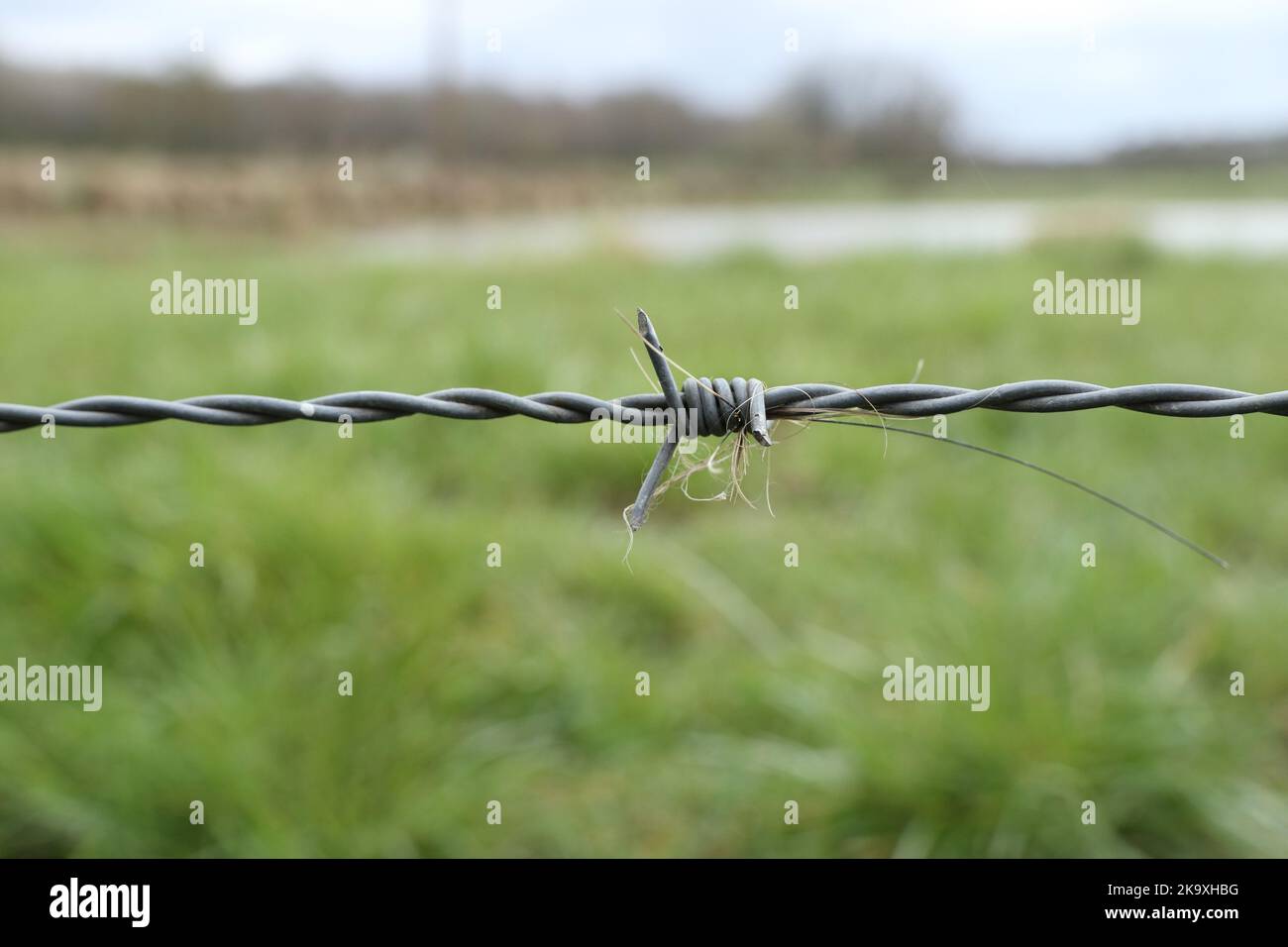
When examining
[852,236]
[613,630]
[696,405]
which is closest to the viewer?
[696,405]

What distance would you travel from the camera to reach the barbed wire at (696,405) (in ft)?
3.35

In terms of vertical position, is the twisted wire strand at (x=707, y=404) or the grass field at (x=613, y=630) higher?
the twisted wire strand at (x=707, y=404)

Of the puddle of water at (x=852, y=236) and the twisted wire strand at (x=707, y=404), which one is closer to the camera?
the twisted wire strand at (x=707, y=404)

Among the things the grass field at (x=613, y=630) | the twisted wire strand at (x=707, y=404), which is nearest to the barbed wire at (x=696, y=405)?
the twisted wire strand at (x=707, y=404)

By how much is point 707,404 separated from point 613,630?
182 centimetres

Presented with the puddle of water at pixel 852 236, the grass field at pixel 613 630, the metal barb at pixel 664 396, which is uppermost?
the puddle of water at pixel 852 236

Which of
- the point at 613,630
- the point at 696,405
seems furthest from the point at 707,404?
the point at 613,630

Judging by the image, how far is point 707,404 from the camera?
104 centimetres

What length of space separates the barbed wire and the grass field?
1.04 m

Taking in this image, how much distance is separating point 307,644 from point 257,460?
0.92m

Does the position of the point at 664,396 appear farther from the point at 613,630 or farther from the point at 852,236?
the point at 852,236

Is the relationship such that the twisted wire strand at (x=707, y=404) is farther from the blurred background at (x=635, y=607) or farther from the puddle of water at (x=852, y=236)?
the puddle of water at (x=852, y=236)
